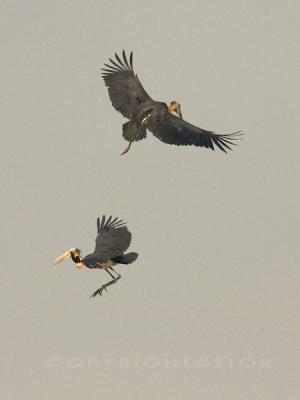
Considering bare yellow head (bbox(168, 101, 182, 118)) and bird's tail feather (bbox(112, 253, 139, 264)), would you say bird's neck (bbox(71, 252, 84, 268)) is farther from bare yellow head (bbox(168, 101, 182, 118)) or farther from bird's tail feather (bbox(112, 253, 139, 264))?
bare yellow head (bbox(168, 101, 182, 118))

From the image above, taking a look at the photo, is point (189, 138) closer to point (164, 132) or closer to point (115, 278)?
point (164, 132)

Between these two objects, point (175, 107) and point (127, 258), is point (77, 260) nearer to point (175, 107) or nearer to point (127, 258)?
point (127, 258)

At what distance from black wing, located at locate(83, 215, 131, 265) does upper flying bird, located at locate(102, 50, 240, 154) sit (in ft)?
8.63

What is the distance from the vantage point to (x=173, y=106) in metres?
35.9

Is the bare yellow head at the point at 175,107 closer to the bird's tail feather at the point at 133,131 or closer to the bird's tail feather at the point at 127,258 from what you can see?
the bird's tail feather at the point at 133,131

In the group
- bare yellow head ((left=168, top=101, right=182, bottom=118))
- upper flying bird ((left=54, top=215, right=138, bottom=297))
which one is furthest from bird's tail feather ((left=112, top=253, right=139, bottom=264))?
bare yellow head ((left=168, top=101, right=182, bottom=118))

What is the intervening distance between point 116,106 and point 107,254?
5026 millimetres

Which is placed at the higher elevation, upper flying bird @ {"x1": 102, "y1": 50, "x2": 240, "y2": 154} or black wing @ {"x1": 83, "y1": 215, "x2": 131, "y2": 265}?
upper flying bird @ {"x1": 102, "y1": 50, "x2": 240, "y2": 154}

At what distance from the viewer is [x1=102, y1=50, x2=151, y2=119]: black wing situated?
116 feet

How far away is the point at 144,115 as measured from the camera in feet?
114

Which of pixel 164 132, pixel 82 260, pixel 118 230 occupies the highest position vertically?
pixel 164 132

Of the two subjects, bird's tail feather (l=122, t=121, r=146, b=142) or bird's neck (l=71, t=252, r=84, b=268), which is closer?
bird's neck (l=71, t=252, r=84, b=268)

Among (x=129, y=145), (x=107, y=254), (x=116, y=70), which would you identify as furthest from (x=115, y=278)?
(x=116, y=70)

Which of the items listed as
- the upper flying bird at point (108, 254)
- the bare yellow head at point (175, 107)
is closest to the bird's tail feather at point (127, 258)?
the upper flying bird at point (108, 254)
